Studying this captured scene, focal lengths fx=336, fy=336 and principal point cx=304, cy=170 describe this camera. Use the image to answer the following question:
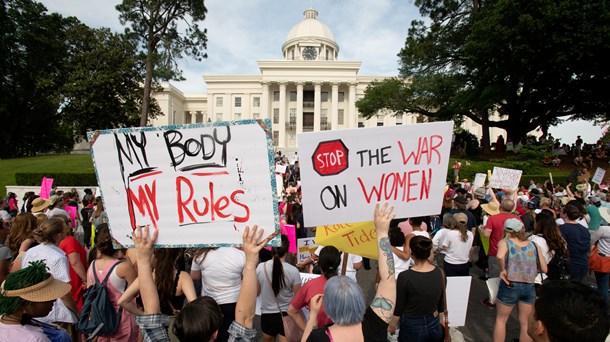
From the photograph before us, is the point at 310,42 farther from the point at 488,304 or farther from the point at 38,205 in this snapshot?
the point at 488,304

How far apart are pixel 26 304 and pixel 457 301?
333 cm

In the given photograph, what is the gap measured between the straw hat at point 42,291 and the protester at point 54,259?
52.9 inches

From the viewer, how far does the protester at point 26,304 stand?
6.17 feet

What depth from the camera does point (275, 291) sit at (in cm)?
312

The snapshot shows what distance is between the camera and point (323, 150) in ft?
7.88

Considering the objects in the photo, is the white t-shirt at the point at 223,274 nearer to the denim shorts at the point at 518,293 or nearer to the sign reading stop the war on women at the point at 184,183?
the sign reading stop the war on women at the point at 184,183

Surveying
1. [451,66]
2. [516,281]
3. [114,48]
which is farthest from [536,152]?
[114,48]

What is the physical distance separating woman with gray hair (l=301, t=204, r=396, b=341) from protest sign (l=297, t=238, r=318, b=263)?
2.34m

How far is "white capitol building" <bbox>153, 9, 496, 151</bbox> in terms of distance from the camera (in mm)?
50406

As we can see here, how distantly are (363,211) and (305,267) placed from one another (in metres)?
2.37

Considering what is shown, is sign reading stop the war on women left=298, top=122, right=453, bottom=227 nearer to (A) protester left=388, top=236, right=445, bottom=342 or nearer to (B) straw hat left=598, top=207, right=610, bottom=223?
(A) protester left=388, top=236, right=445, bottom=342

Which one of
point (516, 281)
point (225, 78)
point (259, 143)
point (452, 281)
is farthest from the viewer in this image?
point (225, 78)

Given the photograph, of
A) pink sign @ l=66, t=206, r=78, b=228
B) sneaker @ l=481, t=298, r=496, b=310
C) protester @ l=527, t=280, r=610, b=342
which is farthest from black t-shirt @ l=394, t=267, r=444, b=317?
pink sign @ l=66, t=206, r=78, b=228

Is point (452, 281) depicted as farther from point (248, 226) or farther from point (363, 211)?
point (248, 226)
